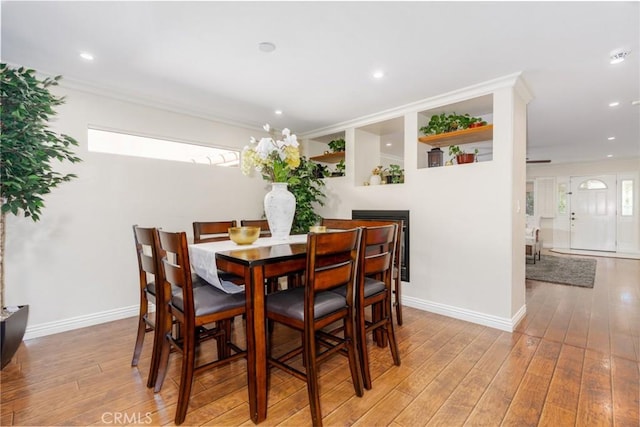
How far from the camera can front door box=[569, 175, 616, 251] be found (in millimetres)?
7484

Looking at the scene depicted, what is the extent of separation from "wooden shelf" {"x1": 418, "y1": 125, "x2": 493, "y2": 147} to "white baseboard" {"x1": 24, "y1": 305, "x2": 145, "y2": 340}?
3546mm

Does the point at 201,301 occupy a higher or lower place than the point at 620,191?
lower

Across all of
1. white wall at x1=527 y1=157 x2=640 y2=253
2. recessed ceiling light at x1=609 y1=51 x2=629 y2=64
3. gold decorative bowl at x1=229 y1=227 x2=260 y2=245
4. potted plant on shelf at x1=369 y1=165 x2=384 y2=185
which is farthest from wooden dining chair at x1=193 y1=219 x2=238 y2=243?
white wall at x1=527 y1=157 x2=640 y2=253

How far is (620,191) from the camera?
734 cm

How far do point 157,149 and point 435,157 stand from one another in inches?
121

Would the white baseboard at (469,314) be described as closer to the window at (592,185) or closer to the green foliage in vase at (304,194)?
the green foliage in vase at (304,194)

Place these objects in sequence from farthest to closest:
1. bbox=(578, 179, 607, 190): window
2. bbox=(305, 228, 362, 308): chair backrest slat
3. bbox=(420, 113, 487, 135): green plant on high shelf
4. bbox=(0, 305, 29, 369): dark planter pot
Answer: bbox=(578, 179, 607, 190): window → bbox=(420, 113, 487, 135): green plant on high shelf → bbox=(0, 305, 29, 369): dark planter pot → bbox=(305, 228, 362, 308): chair backrest slat

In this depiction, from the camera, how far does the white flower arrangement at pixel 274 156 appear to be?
2.29 meters

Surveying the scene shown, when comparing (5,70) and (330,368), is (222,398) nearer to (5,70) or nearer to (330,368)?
(330,368)

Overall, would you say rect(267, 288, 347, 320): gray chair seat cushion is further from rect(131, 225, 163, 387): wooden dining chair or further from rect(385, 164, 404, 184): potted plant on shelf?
rect(385, 164, 404, 184): potted plant on shelf

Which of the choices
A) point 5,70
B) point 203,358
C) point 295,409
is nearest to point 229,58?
point 5,70

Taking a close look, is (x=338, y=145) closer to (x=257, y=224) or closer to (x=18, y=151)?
(x=257, y=224)

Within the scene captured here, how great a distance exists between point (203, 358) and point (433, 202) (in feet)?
8.58

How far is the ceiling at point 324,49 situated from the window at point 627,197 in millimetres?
5233
